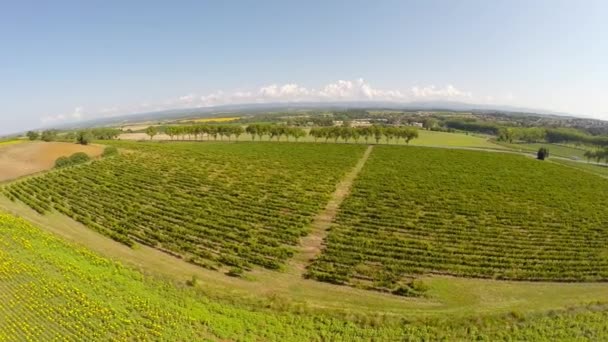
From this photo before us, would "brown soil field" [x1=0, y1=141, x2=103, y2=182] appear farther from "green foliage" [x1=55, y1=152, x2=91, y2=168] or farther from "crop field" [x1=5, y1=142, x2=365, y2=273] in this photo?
"crop field" [x1=5, y1=142, x2=365, y2=273]

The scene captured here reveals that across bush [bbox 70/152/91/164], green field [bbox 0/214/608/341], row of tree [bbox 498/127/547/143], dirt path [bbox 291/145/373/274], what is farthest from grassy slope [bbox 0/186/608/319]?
row of tree [bbox 498/127/547/143]

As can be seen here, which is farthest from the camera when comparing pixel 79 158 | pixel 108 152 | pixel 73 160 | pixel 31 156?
pixel 108 152

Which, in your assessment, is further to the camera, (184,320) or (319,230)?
(319,230)

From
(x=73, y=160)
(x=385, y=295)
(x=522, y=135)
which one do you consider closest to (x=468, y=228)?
(x=385, y=295)

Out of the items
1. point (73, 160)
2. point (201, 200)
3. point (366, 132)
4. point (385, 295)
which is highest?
point (366, 132)

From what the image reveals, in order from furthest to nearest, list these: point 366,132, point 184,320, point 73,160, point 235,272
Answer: point 366,132, point 73,160, point 235,272, point 184,320

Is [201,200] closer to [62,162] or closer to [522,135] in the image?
[62,162]
